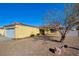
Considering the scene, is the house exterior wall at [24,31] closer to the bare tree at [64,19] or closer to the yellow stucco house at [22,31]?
the yellow stucco house at [22,31]

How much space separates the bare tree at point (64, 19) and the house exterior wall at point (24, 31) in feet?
1.33

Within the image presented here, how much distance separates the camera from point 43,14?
6.32m

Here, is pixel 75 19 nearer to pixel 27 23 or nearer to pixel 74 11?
pixel 74 11

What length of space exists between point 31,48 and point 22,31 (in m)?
0.51

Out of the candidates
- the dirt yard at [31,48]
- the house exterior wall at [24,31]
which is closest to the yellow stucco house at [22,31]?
the house exterior wall at [24,31]

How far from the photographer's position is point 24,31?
638 centimetres

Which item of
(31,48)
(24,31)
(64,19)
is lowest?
(31,48)

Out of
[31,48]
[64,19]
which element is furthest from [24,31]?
[64,19]

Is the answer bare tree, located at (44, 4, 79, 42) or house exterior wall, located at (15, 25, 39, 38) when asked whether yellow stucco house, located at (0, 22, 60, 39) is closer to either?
house exterior wall, located at (15, 25, 39, 38)

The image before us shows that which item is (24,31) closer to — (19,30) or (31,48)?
(19,30)

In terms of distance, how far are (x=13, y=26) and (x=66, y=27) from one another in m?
1.42

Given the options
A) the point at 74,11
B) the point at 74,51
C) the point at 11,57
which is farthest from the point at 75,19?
the point at 11,57

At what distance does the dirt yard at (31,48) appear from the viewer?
6303 millimetres

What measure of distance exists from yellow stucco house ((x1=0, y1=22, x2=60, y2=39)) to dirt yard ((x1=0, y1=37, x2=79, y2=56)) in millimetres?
145
